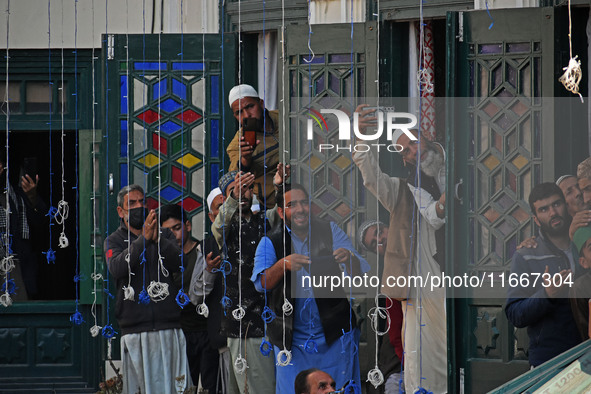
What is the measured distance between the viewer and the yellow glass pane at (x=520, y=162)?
7.72m

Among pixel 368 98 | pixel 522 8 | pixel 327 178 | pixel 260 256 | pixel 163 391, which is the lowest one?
pixel 163 391

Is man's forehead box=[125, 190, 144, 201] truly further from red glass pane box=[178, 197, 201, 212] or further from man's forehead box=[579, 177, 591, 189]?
man's forehead box=[579, 177, 591, 189]

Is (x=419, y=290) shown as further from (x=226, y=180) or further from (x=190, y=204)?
(x=190, y=204)

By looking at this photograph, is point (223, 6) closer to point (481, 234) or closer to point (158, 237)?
point (158, 237)

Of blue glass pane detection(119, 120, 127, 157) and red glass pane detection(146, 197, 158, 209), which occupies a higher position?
blue glass pane detection(119, 120, 127, 157)

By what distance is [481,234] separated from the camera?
25.7ft

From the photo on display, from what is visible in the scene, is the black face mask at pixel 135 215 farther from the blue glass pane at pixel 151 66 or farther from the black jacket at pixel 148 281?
the blue glass pane at pixel 151 66

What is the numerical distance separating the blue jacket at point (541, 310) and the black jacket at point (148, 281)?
7.33 ft

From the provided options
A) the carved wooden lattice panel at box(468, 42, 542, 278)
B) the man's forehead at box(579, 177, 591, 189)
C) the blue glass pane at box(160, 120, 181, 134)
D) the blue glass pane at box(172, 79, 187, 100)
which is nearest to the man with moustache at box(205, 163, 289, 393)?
the blue glass pane at box(160, 120, 181, 134)

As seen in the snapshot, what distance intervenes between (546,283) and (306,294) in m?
1.53

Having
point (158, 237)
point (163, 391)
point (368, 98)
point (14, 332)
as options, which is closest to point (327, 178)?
point (368, 98)

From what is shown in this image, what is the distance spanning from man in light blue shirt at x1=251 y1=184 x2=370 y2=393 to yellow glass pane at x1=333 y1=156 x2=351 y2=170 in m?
0.28

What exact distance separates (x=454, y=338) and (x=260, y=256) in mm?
1360

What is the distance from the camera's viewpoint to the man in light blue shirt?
8.03m
